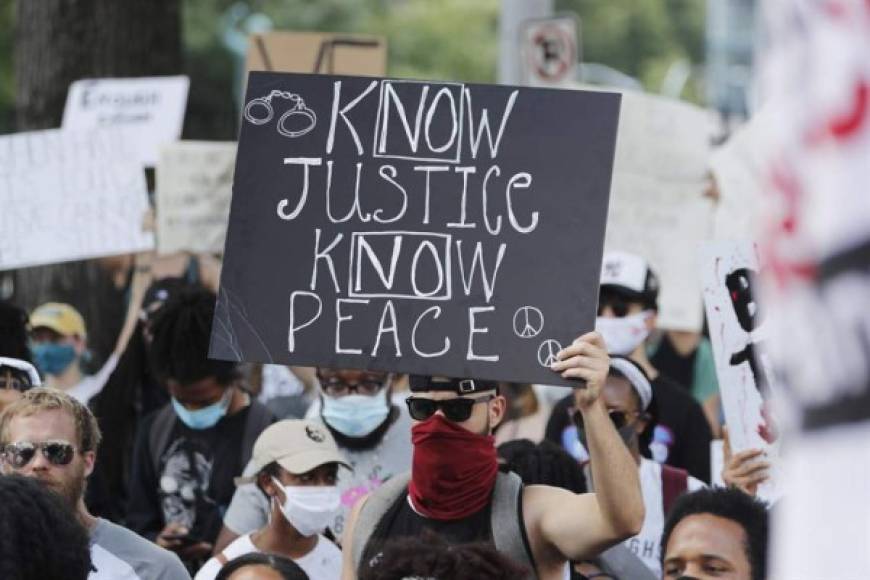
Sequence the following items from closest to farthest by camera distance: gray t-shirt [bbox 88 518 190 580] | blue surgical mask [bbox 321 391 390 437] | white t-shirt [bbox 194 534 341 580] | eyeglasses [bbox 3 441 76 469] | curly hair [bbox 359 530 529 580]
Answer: curly hair [bbox 359 530 529 580] → gray t-shirt [bbox 88 518 190 580] → eyeglasses [bbox 3 441 76 469] → white t-shirt [bbox 194 534 341 580] → blue surgical mask [bbox 321 391 390 437]

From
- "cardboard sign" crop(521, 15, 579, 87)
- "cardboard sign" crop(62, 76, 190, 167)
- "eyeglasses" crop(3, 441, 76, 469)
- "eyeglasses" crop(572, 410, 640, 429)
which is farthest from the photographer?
"cardboard sign" crop(521, 15, 579, 87)

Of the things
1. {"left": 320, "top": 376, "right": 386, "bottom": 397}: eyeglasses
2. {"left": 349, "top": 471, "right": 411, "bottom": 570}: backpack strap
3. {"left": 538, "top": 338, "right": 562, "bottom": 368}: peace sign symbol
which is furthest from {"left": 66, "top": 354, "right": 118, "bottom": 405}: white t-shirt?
{"left": 538, "top": 338, "right": 562, "bottom": 368}: peace sign symbol

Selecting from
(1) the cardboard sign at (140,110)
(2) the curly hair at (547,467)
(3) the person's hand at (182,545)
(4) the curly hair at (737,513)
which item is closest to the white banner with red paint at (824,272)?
(4) the curly hair at (737,513)

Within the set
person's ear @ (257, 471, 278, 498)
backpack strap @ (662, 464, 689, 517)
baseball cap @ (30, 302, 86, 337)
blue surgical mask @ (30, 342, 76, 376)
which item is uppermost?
baseball cap @ (30, 302, 86, 337)

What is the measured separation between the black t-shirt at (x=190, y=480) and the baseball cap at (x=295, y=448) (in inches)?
18.4

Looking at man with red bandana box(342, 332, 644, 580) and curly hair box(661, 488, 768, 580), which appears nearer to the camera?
man with red bandana box(342, 332, 644, 580)

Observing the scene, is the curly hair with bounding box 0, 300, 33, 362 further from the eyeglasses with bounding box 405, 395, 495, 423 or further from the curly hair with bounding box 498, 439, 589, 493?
the eyeglasses with bounding box 405, 395, 495, 423

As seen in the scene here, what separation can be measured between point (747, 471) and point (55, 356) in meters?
3.64

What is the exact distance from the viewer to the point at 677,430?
19.7 feet

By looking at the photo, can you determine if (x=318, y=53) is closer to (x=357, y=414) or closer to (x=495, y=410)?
(x=357, y=414)

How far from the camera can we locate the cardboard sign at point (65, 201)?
24.0 ft

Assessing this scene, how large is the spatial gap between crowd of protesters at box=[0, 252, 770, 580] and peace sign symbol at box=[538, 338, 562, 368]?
0.18 feet

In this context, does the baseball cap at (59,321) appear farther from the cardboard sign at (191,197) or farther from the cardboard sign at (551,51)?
the cardboard sign at (551,51)

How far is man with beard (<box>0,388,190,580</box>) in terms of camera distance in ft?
13.8
